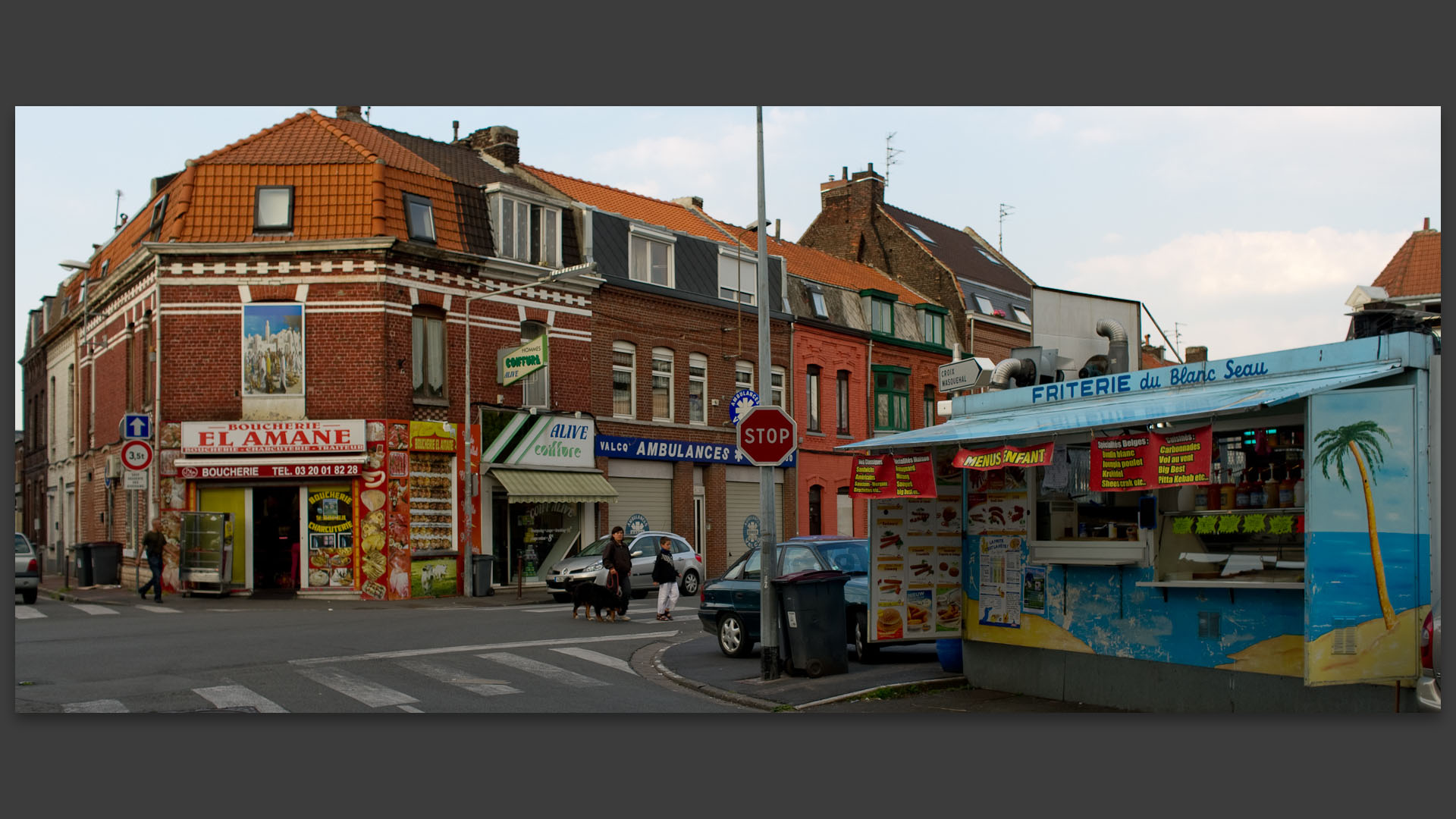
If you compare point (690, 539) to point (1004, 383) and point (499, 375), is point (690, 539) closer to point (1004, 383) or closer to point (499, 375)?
point (499, 375)

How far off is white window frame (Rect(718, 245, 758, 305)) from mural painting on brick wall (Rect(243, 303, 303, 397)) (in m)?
12.2

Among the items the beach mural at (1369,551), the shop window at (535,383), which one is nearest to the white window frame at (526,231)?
the shop window at (535,383)

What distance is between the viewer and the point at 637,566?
87.5 ft

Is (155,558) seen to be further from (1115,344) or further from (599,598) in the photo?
(1115,344)

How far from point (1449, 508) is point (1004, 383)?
5298 mm

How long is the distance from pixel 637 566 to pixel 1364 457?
18737 millimetres

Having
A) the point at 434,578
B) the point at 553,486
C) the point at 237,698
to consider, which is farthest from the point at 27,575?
the point at 237,698

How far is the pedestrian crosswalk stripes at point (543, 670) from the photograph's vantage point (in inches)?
548

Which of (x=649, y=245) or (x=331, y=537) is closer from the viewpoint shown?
(x=331, y=537)

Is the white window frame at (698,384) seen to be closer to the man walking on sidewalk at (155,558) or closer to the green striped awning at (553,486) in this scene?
the green striped awning at (553,486)

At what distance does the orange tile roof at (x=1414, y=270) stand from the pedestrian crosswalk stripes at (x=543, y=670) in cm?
921

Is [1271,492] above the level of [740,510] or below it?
above

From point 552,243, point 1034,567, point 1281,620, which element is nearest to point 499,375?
point 552,243

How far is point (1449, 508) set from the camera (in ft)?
30.7
